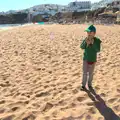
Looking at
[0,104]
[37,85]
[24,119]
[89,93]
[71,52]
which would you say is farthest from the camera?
[71,52]

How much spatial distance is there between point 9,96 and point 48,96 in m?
0.66

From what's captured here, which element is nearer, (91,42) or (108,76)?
(91,42)

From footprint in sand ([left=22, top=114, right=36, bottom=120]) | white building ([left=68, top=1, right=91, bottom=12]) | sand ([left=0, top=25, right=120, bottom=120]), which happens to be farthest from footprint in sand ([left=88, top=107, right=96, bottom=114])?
white building ([left=68, top=1, right=91, bottom=12])

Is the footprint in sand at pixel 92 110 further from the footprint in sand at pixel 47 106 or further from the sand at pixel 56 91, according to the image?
the footprint in sand at pixel 47 106

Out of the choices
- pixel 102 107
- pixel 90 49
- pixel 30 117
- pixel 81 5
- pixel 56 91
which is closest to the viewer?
pixel 30 117

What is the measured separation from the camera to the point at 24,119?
3734mm

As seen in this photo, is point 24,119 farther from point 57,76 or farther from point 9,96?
point 57,76

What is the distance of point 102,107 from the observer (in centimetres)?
404

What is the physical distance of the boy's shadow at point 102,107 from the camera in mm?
3736

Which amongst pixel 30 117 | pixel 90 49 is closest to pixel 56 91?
pixel 90 49

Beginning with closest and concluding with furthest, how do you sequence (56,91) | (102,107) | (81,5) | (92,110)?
(92,110) → (102,107) → (56,91) → (81,5)

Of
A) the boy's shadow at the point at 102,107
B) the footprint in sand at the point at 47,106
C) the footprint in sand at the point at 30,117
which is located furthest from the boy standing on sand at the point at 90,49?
the footprint in sand at the point at 30,117

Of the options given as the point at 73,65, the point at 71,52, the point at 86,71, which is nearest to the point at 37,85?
the point at 86,71

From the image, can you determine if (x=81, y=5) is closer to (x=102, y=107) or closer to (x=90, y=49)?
(x=90, y=49)
